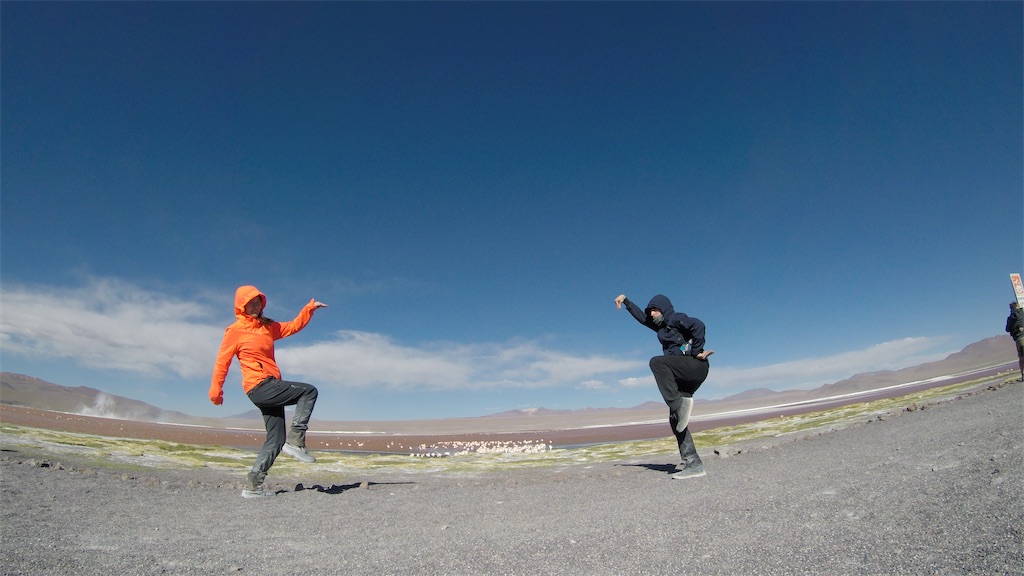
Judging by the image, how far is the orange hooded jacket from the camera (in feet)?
27.4

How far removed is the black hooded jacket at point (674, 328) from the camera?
8.74m

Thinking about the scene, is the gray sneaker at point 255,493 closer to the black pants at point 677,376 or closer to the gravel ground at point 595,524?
the gravel ground at point 595,524

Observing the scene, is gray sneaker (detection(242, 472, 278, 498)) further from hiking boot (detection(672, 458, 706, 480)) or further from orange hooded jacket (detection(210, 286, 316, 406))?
hiking boot (detection(672, 458, 706, 480))

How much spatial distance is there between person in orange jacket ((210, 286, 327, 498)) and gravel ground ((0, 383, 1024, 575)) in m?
0.86

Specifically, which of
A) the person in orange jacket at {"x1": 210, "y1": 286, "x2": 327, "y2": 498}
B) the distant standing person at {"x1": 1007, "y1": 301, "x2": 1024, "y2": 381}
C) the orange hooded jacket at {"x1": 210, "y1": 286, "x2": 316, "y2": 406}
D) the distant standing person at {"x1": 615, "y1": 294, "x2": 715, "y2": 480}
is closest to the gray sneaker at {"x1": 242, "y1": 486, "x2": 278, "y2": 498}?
the person in orange jacket at {"x1": 210, "y1": 286, "x2": 327, "y2": 498}

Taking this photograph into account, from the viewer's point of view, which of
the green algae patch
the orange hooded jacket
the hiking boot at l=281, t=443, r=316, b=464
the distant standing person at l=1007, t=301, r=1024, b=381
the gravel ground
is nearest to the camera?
the gravel ground

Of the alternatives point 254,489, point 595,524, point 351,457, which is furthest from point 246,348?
point 351,457

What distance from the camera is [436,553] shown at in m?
4.41

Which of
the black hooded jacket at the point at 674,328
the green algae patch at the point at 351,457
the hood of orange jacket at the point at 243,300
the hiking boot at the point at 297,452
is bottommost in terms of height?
the green algae patch at the point at 351,457

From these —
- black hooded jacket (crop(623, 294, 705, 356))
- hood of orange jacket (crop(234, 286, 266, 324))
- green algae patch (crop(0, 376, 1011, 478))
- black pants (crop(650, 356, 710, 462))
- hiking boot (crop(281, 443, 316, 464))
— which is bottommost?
green algae patch (crop(0, 376, 1011, 478))

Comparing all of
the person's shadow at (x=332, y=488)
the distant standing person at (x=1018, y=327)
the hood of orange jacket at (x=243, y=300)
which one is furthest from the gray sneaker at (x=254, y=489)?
the distant standing person at (x=1018, y=327)

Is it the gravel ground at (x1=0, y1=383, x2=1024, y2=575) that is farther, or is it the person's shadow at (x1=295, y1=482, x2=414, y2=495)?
the person's shadow at (x1=295, y1=482, x2=414, y2=495)

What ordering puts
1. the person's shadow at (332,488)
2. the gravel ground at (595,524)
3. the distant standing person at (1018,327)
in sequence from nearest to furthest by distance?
the gravel ground at (595,524)
the person's shadow at (332,488)
the distant standing person at (1018,327)

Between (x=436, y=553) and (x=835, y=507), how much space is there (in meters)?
4.28
